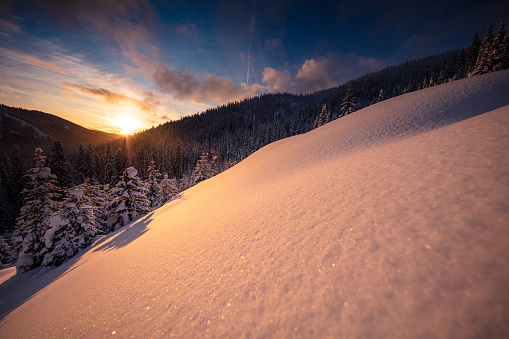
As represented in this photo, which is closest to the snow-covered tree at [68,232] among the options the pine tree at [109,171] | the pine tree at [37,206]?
the pine tree at [37,206]

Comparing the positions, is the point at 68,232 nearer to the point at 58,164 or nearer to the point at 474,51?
the point at 58,164

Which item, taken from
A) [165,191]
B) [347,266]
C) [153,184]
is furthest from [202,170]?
[347,266]

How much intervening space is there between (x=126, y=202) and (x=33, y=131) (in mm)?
219898

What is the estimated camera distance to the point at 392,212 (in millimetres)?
2393

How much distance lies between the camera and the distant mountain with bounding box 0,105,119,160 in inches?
4742

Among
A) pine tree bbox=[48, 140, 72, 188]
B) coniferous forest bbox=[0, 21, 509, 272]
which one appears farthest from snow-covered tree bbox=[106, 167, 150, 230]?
pine tree bbox=[48, 140, 72, 188]

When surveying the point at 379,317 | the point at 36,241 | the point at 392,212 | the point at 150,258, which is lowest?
the point at 36,241

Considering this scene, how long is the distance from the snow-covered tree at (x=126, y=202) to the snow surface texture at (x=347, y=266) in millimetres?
12048

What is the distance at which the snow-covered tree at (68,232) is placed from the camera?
11.2 metres

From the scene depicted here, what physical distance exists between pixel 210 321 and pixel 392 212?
9.51 ft

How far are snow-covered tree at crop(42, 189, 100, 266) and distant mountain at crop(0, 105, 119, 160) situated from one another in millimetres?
152006

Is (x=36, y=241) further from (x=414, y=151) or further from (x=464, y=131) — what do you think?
(x=464, y=131)

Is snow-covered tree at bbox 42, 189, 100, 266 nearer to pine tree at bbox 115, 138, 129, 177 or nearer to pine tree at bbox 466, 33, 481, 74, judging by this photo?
pine tree at bbox 115, 138, 129, 177

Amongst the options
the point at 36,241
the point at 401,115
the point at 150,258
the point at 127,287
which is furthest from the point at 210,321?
the point at 36,241
